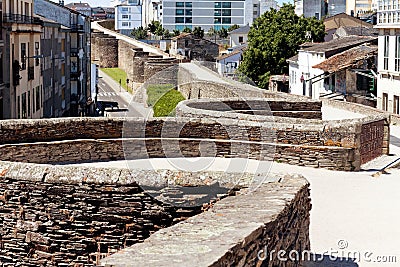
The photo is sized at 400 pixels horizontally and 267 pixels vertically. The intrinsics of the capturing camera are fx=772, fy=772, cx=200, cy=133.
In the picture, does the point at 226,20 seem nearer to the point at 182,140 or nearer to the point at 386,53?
the point at 386,53

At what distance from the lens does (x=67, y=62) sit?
47.4 metres

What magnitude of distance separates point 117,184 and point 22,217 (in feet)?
3.65

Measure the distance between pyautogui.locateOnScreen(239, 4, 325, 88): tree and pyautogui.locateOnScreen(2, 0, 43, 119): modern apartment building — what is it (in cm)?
2563

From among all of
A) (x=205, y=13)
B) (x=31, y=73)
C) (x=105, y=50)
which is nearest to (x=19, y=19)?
(x=31, y=73)

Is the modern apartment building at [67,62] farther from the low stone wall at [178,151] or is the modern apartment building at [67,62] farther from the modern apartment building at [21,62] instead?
the low stone wall at [178,151]

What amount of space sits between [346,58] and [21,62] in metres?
20.2

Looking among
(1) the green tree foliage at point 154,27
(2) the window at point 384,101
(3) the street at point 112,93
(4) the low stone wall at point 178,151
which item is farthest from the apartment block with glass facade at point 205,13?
(4) the low stone wall at point 178,151

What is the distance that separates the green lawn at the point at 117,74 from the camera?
270 feet

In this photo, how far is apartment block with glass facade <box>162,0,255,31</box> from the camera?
143000 mm

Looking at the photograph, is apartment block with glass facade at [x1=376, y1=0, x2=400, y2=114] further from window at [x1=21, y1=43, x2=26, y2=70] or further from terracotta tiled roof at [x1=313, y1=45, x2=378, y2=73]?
window at [x1=21, y1=43, x2=26, y2=70]

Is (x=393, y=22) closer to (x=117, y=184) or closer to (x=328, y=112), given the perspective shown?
(x=328, y=112)

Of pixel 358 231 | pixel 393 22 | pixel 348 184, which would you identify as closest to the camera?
pixel 358 231

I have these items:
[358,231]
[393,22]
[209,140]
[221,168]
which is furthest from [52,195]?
[393,22]

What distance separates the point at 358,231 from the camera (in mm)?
9281
